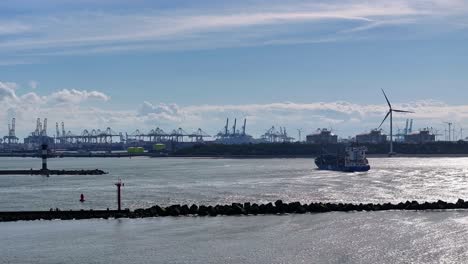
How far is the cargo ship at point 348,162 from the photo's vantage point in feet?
313

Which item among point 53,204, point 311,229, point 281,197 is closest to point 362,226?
point 311,229

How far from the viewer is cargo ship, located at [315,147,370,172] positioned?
313ft

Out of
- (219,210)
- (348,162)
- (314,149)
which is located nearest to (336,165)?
(348,162)

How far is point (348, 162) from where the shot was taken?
316 ft

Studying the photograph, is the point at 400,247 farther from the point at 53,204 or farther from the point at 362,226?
the point at 53,204

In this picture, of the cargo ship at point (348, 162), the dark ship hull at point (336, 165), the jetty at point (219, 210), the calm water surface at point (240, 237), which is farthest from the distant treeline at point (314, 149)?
the jetty at point (219, 210)

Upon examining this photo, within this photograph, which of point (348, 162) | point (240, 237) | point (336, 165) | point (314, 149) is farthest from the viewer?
point (314, 149)

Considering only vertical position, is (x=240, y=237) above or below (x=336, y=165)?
below

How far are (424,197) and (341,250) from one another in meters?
24.4

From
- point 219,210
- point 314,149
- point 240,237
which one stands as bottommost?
point 240,237

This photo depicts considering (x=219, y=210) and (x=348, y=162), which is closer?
(x=219, y=210)

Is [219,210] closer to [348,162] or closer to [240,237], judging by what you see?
[240,237]

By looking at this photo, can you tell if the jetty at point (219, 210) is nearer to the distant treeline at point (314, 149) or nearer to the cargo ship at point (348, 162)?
the cargo ship at point (348, 162)

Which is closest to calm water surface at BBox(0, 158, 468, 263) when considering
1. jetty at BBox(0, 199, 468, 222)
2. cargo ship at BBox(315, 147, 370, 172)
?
jetty at BBox(0, 199, 468, 222)
